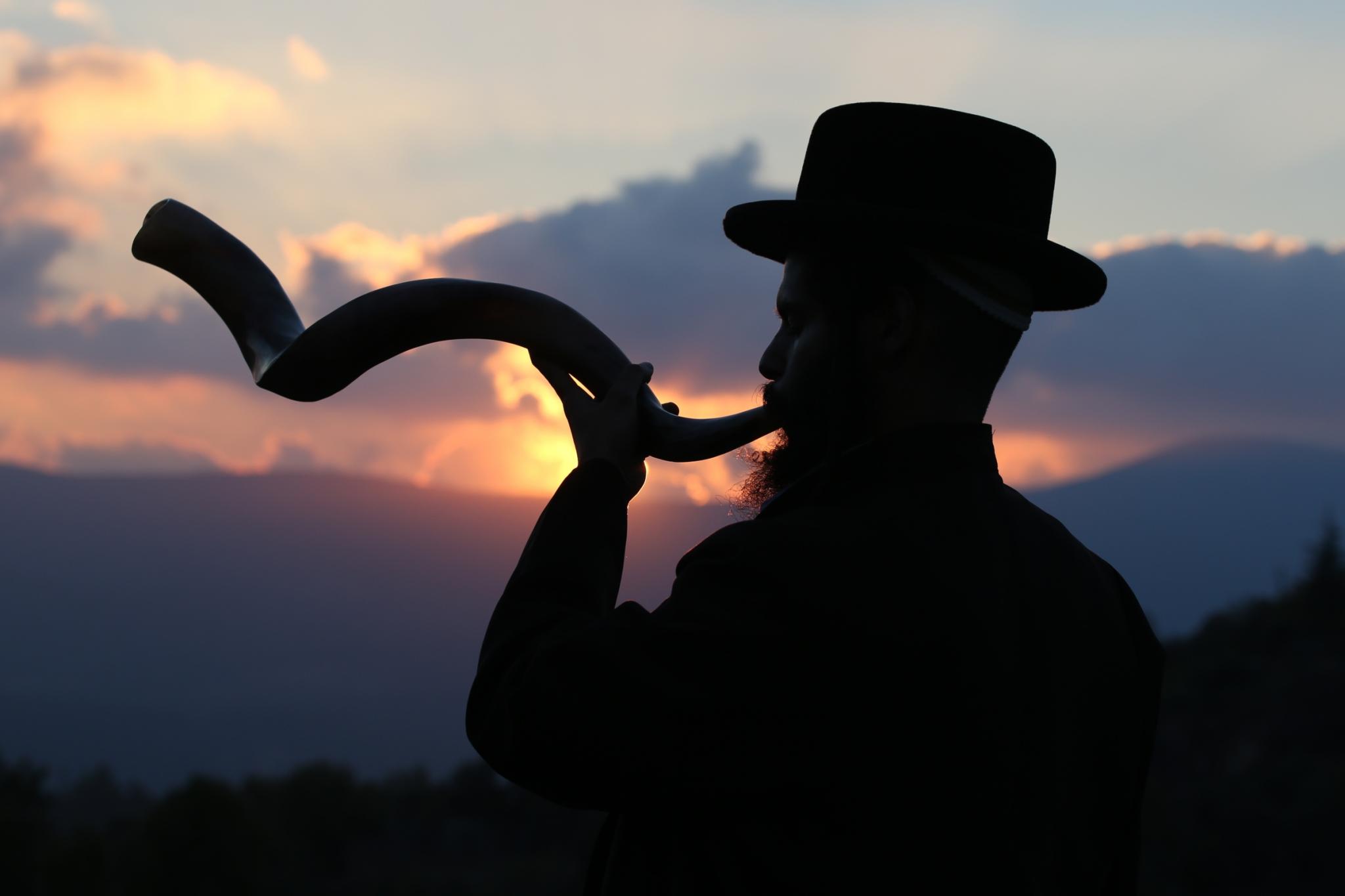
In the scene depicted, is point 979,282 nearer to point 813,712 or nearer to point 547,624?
point 813,712

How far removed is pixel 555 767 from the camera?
6.84 ft

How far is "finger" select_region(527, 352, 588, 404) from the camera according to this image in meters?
2.68

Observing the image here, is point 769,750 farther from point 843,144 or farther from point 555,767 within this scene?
point 843,144

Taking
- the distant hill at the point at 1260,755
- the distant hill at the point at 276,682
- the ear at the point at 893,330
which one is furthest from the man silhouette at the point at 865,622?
the distant hill at the point at 276,682

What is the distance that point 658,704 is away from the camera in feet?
6.75

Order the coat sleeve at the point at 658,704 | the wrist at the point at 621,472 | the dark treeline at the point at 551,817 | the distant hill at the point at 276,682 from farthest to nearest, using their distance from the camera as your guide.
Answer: the distant hill at the point at 276,682 → the dark treeline at the point at 551,817 → the wrist at the point at 621,472 → the coat sleeve at the point at 658,704

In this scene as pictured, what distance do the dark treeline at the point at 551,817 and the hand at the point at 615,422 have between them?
35989 mm

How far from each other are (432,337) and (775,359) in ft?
2.45

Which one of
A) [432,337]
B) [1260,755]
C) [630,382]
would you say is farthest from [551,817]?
[630,382]

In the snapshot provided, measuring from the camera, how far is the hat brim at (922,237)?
2.30 m

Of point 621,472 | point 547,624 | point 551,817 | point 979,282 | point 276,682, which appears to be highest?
point 276,682

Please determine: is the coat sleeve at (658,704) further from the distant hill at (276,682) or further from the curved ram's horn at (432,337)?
the distant hill at (276,682)

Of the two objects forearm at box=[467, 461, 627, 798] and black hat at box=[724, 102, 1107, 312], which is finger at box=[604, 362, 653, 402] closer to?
forearm at box=[467, 461, 627, 798]

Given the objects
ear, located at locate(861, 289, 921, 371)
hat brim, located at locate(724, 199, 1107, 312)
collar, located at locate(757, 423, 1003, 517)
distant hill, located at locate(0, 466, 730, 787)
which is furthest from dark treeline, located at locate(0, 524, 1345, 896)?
distant hill, located at locate(0, 466, 730, 787)
